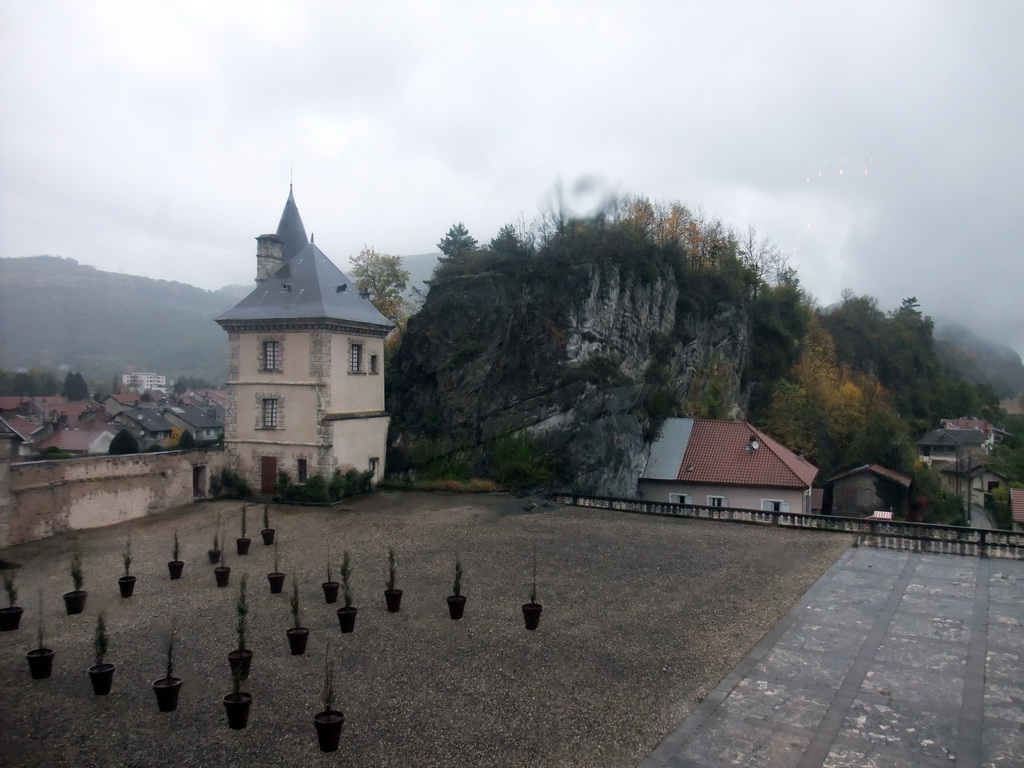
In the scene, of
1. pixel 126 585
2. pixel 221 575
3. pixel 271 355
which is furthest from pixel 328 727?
pixel 271 355

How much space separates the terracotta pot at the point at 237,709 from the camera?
824 centimetres

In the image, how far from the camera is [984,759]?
7734mm

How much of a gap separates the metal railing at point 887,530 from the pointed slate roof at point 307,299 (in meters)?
12.8

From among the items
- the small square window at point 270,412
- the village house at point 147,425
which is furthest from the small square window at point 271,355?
the village house at point 147,425

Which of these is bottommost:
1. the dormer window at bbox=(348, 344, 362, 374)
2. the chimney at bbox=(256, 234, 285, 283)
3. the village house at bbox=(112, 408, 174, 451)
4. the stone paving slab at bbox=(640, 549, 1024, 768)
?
the stone paving slab at bbox=(640, 549, 1024, 768)

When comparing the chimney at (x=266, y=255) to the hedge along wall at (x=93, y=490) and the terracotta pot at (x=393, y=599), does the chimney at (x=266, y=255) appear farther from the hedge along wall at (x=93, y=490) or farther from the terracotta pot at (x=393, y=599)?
the terracotta pot at (x=393, y=599)

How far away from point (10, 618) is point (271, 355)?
15858 mm

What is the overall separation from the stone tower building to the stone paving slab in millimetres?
18141

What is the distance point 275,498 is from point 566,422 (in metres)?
11.6

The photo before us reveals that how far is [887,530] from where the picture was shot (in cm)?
1878

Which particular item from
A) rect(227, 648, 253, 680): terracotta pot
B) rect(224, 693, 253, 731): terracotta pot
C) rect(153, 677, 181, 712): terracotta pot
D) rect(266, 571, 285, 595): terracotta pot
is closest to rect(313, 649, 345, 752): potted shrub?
rect(224, 693, 253, 731): terracotta pot

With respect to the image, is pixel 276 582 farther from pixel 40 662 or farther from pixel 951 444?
pixel 951 444

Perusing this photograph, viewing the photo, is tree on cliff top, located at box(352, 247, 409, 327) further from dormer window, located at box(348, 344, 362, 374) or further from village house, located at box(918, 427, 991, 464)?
village house, located at box(918, 427, 991, 464)

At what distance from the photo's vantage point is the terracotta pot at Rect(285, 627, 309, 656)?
1068 centimetres
